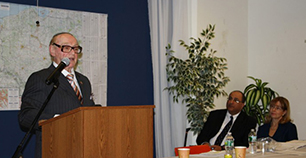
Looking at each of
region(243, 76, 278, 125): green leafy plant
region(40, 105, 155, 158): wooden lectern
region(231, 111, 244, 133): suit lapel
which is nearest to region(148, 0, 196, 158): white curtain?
region(231, 111, 244, 133): suit lapel

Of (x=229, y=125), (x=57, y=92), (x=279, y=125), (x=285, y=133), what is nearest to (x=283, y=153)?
(x=285, y=133)

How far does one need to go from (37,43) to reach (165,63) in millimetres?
1911

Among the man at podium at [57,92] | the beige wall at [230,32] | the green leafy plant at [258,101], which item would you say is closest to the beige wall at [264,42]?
the beige wall at [230,32]

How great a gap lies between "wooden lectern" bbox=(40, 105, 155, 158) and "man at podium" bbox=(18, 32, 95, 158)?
0.51 m

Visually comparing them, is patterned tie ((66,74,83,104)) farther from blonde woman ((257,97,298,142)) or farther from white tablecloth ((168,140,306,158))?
blonde woman ((257,97,298,142))

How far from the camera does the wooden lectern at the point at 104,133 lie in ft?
6.93

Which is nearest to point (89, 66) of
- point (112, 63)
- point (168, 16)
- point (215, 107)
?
point (112, 63)

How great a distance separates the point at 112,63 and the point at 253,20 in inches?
106

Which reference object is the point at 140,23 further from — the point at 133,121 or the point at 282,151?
the point at 133,121

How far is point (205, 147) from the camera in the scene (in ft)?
12.6

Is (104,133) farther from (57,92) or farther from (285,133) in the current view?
(285,133)

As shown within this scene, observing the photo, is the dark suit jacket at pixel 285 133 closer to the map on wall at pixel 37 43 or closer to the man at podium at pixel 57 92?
the map on wall at pixel 37 43

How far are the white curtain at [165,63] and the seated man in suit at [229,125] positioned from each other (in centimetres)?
57

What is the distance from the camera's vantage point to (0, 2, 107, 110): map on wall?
4793 mm
